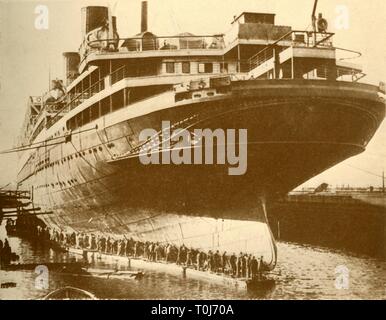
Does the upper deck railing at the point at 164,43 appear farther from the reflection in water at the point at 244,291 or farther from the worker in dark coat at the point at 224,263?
the reflection in water at the point at 244,291

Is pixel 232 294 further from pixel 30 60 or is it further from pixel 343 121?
pixel 30 60

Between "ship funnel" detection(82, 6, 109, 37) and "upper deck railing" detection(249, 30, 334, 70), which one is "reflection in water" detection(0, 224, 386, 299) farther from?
"ship funnel" detection(82, 6, 109, 37)

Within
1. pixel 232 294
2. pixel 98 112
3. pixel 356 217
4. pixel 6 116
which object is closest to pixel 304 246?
pixel 356 217

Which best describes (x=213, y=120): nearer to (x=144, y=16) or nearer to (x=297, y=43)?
(x=144, y=16)

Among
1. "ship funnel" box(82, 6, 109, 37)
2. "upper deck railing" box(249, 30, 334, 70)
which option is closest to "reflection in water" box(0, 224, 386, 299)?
"upper deck railing" box(249, 30, 334, 70)

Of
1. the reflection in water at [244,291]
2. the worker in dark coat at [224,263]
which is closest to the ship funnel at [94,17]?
the reflection in water at [244,291]

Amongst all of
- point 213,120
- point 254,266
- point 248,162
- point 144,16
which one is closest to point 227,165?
point 248,162
